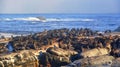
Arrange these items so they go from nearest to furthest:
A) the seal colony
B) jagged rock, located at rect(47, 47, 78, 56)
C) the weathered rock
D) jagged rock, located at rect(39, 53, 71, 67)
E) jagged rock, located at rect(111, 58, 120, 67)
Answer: jagged rock, located at rect(111, 58, 120, 67), the seal colony, the weathered rock, jagged rock, located at rect(39, 53, 71, 67), jagged rock, located at rect(47, 47, 78, 56)

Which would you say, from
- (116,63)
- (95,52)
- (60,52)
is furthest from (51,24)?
(116,63)

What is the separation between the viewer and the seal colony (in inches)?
696

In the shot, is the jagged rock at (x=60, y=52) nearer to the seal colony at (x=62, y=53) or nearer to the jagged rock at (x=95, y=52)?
the seal colony at (x=62, y=53)

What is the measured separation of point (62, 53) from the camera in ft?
64.8

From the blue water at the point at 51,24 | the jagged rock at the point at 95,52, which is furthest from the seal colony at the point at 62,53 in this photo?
the blue water at the point at 51,24

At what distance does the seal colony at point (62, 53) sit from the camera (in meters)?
17.7

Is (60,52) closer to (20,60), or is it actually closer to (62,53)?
(62,53)

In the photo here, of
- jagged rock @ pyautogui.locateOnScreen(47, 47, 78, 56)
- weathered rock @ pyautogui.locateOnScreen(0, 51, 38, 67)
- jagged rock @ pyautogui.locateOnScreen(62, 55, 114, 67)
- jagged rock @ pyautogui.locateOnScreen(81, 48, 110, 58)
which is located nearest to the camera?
jagged rock @ pyautogui.locateOnScreen(62, 55, 114, 67)

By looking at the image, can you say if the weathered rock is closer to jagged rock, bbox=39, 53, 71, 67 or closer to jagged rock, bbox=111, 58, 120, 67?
jagged rock, bbox=39, 53, 71, 67

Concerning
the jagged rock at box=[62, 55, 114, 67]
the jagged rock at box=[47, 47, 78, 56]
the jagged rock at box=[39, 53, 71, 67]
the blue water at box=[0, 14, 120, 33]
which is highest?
the jagged rock at box=[62, 55, 114, 67]

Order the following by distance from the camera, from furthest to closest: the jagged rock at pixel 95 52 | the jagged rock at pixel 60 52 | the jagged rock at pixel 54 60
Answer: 1. the jagged rock at pixel 60 52
2. the jagged rock at pixel 54 60
3. the jagged rock at pixel 95 52

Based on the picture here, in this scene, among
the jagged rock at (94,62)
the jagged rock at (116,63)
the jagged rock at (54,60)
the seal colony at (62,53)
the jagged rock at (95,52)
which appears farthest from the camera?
the jagged rock at (54,60)

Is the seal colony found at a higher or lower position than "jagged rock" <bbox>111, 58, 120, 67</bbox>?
lower

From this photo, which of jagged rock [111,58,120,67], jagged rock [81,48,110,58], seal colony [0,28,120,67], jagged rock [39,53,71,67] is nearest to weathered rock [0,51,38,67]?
seal colony [0,28,120,67]
